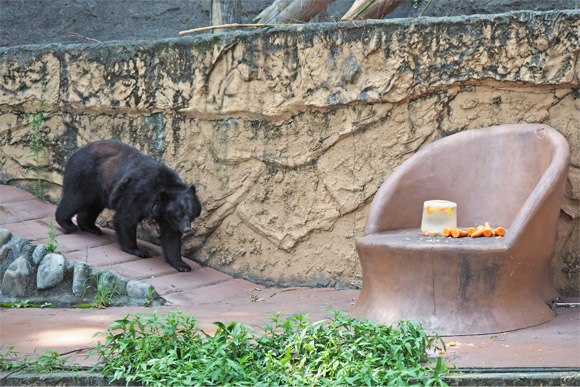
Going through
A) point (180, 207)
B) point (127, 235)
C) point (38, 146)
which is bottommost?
point (127, 235)

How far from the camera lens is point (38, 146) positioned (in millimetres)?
6988

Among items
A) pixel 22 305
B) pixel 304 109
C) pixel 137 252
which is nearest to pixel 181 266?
pixel 137 252

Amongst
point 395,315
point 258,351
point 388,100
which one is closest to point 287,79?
point 388,100

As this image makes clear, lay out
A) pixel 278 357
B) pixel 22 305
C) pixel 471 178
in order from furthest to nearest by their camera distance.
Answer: pixel 22 305
pixel 471 178
pixel 278 357

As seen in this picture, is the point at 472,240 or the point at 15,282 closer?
the point at 472,240

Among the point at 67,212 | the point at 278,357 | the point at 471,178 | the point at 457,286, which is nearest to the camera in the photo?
the point at 278,357

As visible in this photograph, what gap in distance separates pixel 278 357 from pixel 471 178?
2.30 m

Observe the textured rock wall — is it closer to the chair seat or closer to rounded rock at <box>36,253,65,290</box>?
the chair seat

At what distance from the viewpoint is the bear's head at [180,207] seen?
5965mm

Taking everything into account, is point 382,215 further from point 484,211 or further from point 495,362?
point 495,362

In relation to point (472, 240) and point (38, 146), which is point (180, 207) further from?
point (472, 240)

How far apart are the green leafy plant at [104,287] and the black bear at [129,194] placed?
609mm

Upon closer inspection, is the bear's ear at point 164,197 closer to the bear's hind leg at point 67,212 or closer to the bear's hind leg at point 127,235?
the bear's hind leg at point 127,235

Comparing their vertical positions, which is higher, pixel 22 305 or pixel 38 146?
pixel 38 146
